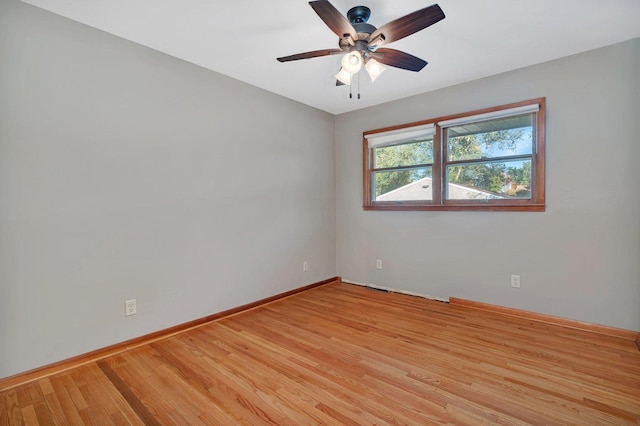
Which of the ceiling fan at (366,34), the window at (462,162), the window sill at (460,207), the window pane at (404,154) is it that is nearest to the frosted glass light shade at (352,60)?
the ceiling fan at (366,34)

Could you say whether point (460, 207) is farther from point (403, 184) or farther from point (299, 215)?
point (299, 215)

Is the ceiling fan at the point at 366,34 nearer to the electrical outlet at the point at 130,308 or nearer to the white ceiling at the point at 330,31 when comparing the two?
the white ceiling at the point at 330,31

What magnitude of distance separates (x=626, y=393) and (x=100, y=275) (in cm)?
358

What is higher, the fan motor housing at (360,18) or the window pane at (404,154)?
the fan motor housing at (360,18)

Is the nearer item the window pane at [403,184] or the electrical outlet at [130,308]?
the electrical outlet at [130,308]

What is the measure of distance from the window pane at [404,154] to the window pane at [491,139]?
0.26 m

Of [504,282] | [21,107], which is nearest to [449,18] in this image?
[504,282]

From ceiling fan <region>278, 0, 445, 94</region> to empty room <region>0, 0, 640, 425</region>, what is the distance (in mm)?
15

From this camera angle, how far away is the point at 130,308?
239 cm

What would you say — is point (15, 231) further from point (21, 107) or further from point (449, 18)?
point (449, 18)

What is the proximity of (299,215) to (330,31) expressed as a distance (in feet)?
7.15

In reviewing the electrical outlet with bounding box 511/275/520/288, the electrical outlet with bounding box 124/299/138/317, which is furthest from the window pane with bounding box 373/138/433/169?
the electrical outlet with bounding box 124/299/138/317

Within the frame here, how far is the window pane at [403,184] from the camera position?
3.63 metres

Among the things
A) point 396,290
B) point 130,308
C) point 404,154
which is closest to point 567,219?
point 404,154
